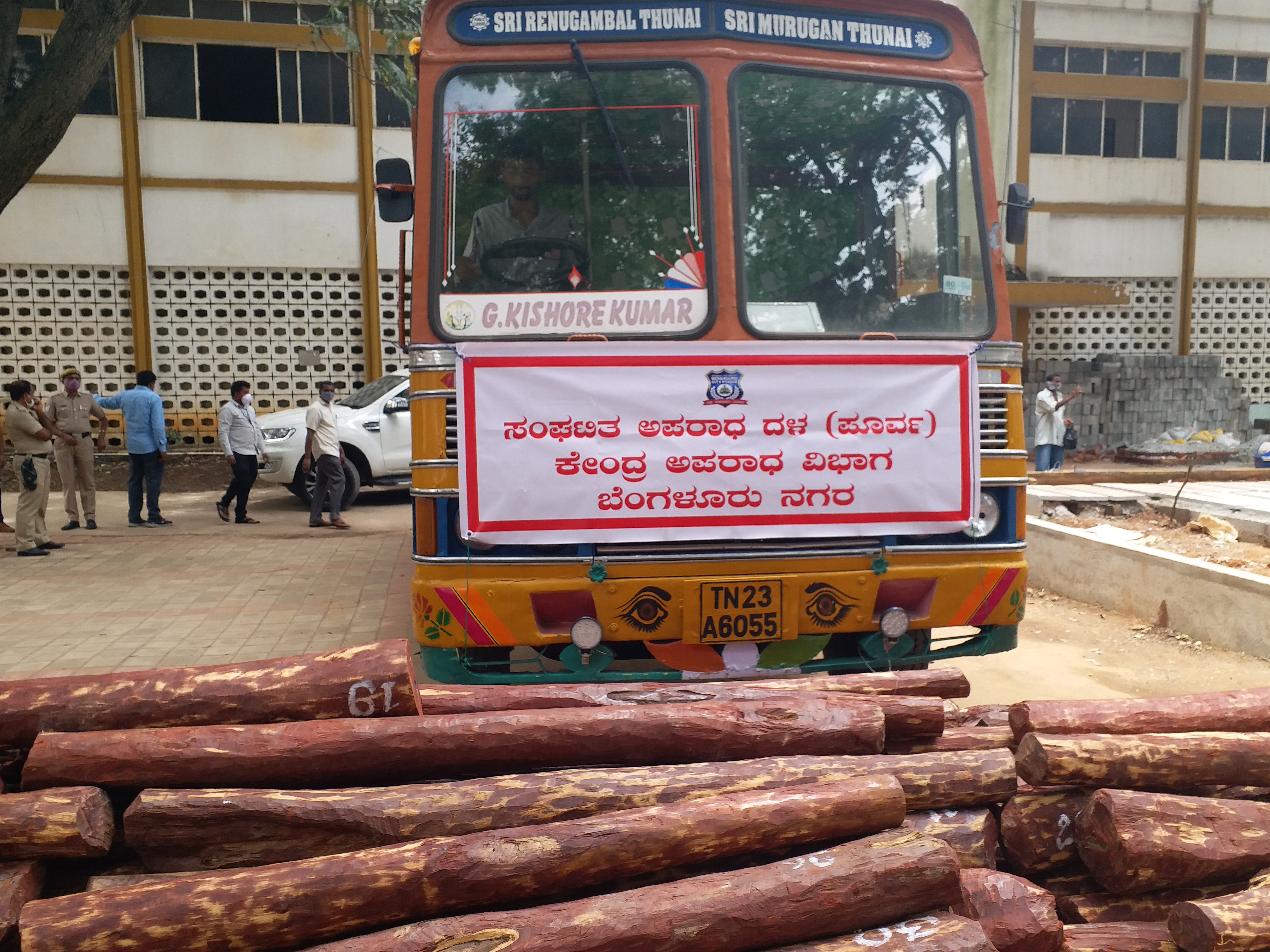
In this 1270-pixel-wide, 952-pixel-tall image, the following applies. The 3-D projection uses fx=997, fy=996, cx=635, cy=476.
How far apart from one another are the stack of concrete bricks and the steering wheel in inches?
641

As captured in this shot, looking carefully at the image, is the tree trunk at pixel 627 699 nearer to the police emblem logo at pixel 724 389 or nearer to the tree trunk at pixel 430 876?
the tree trunk at pixel 430 876

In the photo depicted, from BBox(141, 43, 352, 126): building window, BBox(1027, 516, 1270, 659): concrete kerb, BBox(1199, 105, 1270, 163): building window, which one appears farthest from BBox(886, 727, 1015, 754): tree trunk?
BBox(1199, 105, 1270, 163): building window

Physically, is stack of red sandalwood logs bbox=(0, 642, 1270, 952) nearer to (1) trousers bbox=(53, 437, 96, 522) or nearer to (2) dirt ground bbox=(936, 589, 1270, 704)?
(2) dirt ground bbox=(936, 589, 1270, 704)

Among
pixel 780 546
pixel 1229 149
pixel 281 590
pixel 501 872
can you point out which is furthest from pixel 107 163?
pixel 1229 149

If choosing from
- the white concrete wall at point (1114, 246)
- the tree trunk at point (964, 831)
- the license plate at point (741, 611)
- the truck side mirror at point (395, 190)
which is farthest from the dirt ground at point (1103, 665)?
the white concrete wall at point (1114, 246)

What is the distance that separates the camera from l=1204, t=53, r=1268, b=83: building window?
18844mm

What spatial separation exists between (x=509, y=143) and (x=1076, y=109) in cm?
1764

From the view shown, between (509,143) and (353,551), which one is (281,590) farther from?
(509,143)

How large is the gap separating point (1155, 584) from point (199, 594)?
689cm

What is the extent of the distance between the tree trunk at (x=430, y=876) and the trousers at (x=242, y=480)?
397 inches

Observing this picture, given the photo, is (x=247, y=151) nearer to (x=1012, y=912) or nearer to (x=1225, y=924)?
(x=1012, y=912)

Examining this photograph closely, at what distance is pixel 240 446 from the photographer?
11.3 meters

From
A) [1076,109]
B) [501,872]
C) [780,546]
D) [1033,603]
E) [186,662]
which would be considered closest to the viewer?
[501,872]

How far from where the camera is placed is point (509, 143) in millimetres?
4031
